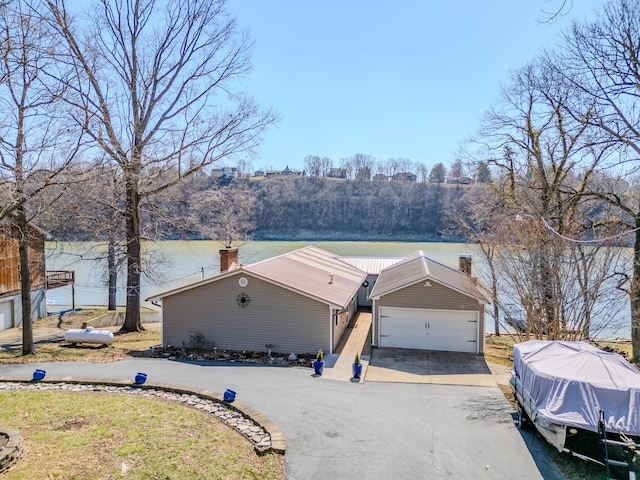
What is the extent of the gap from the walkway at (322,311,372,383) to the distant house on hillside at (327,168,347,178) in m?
85.7

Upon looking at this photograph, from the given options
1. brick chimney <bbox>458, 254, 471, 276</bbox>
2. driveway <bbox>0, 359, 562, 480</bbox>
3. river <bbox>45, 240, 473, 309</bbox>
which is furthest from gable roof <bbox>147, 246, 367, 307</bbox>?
river <bbox>45, 240, 473, 309</bbox>

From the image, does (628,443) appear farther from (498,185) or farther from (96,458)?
(498,185)

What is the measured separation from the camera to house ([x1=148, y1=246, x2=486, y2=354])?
16109mm

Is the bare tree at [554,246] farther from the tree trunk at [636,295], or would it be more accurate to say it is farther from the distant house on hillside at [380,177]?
the distant house on hillside at [380,177]

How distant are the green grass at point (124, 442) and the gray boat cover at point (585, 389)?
4822mm

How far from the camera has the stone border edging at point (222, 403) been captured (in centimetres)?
806

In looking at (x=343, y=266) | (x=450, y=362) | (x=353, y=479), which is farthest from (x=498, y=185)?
(x=353, y=479)

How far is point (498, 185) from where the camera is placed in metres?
23.0

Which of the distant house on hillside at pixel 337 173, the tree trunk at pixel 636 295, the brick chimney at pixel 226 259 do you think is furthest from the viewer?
the distant house on hillside at pixel 337 173

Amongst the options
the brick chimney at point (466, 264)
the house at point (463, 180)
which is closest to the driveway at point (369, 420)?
the brick chimney at point (466, 264)

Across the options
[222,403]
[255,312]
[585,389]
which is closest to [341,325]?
[255,312]

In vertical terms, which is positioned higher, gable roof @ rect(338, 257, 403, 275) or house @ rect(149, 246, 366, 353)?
gable roof @ rect(338, 257, 403, 275)

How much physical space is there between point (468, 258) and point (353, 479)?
15570mm

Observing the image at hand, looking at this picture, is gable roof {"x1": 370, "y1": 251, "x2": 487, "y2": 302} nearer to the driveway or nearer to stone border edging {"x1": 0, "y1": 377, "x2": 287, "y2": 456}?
the driveway
